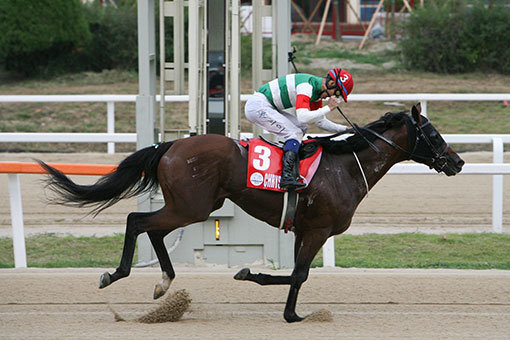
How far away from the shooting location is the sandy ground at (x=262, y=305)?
488cm

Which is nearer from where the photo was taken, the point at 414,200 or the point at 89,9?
the point at 414,200

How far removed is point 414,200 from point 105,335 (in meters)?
5.81

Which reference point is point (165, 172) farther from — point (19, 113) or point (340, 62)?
point (340, 62)

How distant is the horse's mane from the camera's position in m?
5.47

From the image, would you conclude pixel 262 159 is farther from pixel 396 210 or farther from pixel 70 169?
pixel 396 210

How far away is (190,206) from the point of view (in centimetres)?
517

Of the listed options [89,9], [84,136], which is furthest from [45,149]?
[89,9]

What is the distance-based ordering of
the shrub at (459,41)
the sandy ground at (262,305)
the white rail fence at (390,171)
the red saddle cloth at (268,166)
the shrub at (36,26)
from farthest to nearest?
the shrub at (459,41)
the shrub at (36,26)
the white rail fence at (390,171)
the red saddle cloth at (268,166)
the sandy ground at (262,305)

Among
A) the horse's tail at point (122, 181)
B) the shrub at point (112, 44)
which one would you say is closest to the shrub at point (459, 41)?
the shrub at point (112, 44)

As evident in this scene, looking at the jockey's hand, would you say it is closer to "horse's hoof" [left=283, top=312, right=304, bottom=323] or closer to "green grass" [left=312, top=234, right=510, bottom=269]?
"horse's hoof" [left=283, top=312, right=304, bottom=323]

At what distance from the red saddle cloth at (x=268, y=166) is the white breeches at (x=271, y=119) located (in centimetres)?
23

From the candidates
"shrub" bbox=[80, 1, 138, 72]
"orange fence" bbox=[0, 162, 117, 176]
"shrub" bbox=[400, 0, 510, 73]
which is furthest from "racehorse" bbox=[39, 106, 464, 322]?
"shrub" bbox=[80, 1, 138, 72]

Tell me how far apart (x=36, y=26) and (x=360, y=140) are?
1313 cm

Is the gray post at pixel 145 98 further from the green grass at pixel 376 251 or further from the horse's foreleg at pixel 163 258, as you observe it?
the horse's foreleg at pixel 163 258
